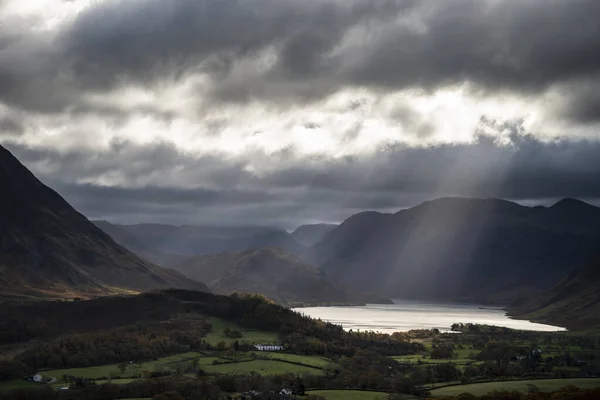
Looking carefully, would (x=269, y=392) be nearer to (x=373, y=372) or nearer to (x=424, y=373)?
(x=373, y=372)

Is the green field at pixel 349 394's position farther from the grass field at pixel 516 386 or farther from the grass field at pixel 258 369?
the grass field at pixel 258 369

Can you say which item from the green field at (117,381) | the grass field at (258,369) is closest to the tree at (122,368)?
the green field at (117,381)

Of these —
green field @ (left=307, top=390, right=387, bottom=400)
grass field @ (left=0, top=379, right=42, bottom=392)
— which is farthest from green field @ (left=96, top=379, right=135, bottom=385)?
green field @ (left=307, top=390, right=387, bottom=400)

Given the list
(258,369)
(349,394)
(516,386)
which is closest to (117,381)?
(258,369)

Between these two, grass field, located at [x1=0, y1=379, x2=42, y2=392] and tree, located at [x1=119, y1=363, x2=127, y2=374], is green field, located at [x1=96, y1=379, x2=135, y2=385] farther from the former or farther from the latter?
tree, located at [x1=119, y1=363, x2=127, y2=374]

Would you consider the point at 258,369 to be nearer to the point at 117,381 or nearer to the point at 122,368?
the point at 122,368
